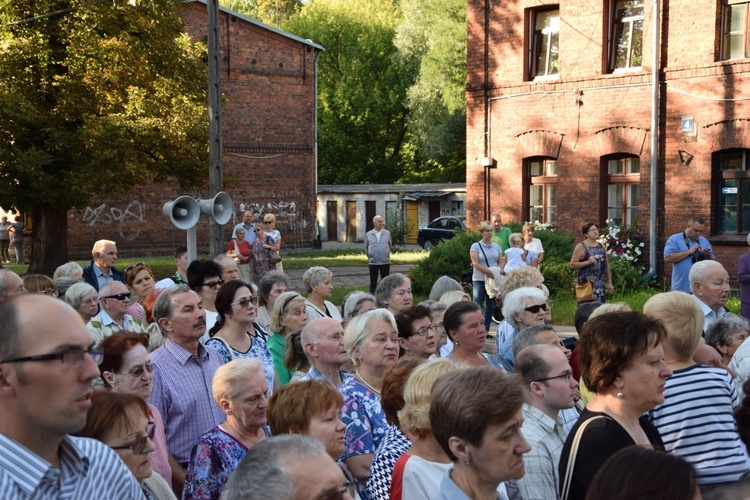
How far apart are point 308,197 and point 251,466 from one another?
136 ft

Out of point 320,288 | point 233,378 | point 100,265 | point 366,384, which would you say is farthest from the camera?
point 100,265

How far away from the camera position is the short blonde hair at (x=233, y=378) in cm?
493

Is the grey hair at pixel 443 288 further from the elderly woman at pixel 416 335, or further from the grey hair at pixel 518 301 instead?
the elderly woman at pixel 416 335

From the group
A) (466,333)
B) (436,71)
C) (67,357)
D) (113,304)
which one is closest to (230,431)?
(67,357)

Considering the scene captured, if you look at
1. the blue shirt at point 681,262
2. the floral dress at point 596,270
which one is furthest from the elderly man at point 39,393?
the floral dress at point 596,270

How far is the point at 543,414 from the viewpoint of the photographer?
15.8 feet

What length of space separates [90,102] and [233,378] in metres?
21.2

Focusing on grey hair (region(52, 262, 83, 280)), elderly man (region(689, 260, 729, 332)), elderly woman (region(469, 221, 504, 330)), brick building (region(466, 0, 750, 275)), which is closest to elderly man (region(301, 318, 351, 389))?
elderly man (region(689, 260, 729, 332))

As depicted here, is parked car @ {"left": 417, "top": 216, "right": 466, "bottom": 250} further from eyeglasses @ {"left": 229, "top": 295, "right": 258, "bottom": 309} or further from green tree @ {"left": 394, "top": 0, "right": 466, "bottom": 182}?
eyeglasses @ {"left": 229, "top": 295, "right": 258, "bottom": 309}

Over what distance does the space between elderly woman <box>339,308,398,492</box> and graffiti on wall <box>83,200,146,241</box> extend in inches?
1338

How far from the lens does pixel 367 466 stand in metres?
5.07

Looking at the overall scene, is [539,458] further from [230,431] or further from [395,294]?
[395,294]

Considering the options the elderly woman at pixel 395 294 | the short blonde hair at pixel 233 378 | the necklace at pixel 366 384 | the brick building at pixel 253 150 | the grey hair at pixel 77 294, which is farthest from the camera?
the brick building at pixel 253 150

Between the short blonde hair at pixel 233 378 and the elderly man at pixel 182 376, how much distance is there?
29.9 inches
